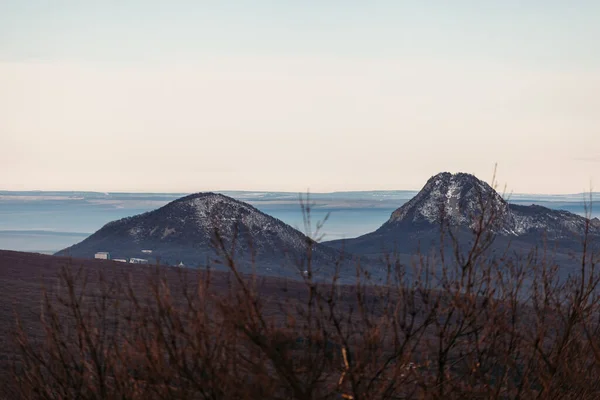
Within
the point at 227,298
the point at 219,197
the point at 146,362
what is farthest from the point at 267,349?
the point at 219,197

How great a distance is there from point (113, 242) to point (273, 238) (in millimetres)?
13003

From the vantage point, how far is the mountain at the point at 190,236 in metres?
66.4

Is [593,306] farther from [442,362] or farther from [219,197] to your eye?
[219,197]

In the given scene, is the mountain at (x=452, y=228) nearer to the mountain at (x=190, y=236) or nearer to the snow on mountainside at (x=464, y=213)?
the snow on mountainside at (x=464, y=213)

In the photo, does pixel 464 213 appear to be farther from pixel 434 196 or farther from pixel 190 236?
pixel 190 236

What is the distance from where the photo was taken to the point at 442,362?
29.4 ft

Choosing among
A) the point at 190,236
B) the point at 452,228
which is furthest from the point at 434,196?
the point at 190,236

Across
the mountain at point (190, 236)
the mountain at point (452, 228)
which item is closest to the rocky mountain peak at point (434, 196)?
the mountain at point (452, 228)

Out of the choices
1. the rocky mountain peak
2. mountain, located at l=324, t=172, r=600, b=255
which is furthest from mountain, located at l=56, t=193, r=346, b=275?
the rocky mountain peak

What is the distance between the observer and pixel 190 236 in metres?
70.4

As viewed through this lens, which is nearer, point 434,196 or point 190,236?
Answer: point 190,236

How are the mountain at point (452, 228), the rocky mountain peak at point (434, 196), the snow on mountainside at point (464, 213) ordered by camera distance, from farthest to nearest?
the rocky mountain peak at point (434, 196) < the snow on mountainside at point (464, 213) < the mountain at point (452, 228)

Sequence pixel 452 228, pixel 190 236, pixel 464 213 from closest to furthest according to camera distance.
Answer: pixel 190 236
pixel 452 228
pixel 464 213

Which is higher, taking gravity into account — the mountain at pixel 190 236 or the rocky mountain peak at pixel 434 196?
the rocky mountain peak at pixel 434 196
